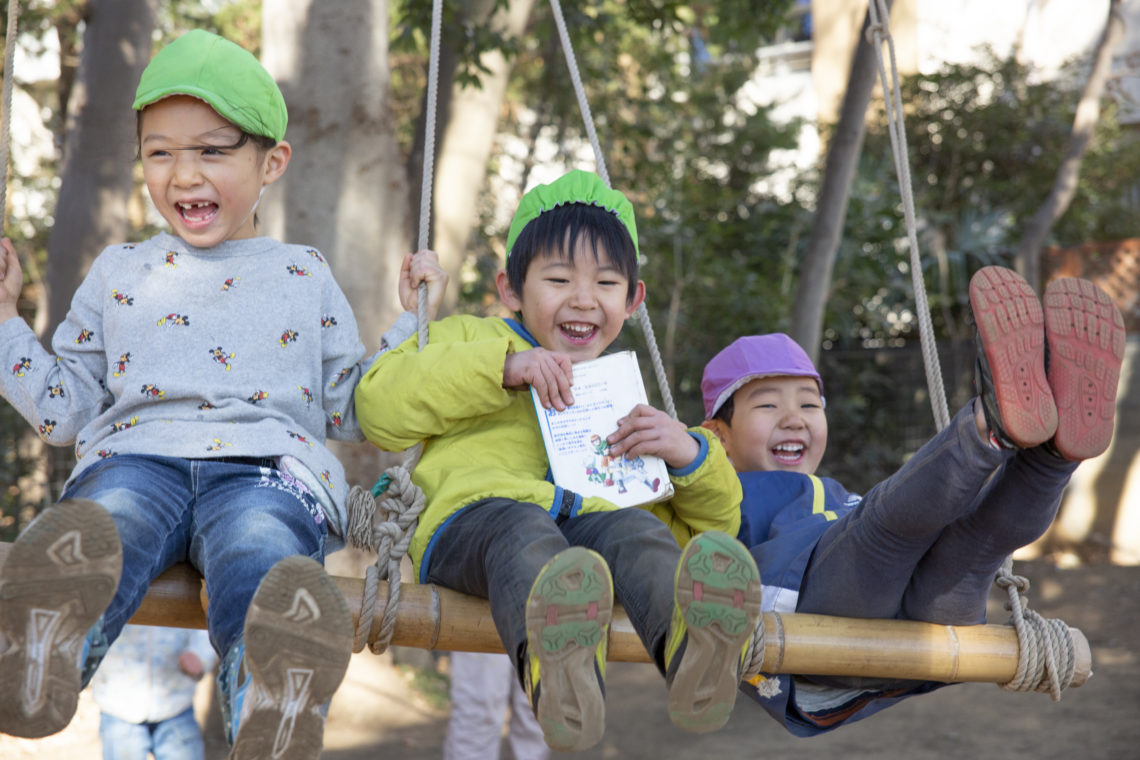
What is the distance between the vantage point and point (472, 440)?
213 cm

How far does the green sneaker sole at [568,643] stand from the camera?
155 cm

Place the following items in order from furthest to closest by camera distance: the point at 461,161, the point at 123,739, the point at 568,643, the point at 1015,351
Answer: the point at 461,161 → the point at 123,739 → the point at 1015,351 → the point at 568,643

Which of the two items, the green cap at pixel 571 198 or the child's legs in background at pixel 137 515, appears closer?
the child's legs in background at pixel 137 515

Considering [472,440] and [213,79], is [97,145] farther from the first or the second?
[472,440]

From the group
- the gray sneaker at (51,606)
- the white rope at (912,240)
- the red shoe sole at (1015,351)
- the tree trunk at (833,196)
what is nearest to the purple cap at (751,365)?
the white rope at (912,240)

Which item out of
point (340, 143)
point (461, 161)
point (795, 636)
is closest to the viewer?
point (795, 636)

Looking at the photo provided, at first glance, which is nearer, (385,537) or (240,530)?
(240,530)

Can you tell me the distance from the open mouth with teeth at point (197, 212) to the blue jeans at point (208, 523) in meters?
0.47

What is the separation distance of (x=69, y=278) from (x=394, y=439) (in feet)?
9.87

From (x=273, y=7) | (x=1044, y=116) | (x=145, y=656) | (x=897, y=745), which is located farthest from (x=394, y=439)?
(x=1044, y=116)

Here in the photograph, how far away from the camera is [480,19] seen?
474cm

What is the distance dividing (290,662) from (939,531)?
3.56 feet

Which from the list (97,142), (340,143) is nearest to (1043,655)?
(340,143)

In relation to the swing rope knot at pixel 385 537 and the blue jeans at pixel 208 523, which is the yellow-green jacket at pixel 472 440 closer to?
the swing rope knot at pixel 385 537
